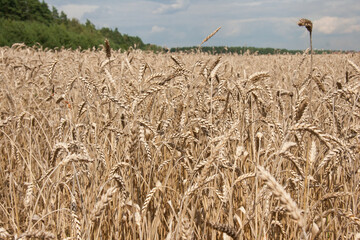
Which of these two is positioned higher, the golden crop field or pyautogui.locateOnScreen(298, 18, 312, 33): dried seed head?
pyautogui.locateOnScreen(298, 18, 312, 33): dried seed head

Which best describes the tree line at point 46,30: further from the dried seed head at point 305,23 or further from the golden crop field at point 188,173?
the dried seed head at point 305,23

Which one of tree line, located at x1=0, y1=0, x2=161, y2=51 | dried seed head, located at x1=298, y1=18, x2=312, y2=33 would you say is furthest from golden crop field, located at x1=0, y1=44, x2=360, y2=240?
tree line, located at x1=0, y1=0, x2=161, y2=51

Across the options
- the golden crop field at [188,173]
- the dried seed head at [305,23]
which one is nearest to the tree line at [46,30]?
the golden crop field at [188,173]

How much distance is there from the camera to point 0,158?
9.95 ft

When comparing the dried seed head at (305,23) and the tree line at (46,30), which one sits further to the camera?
the tree line at (46,30)

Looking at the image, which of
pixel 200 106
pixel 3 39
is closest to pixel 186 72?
pixel 200 106

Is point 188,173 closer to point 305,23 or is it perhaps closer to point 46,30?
point 305,23

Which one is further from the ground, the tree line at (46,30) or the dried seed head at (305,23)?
the tree line at (46,30)

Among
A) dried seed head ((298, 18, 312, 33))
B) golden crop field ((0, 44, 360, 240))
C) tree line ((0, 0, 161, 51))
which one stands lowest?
golden crop field ((0, 44, 360, 240))

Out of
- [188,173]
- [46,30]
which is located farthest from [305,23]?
[46,30]

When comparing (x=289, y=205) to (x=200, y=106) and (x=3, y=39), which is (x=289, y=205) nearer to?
(x=200, y=106)

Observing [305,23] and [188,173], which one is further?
[188,173]

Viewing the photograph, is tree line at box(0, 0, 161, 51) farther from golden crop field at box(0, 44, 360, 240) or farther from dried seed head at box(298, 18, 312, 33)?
dried seed head at box(298, 18, 312, 33)

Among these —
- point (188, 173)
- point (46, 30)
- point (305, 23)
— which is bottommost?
point (188, 173)
